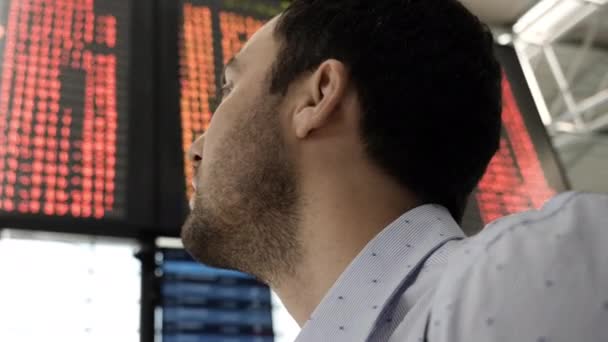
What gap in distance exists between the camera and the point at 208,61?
1.94 m

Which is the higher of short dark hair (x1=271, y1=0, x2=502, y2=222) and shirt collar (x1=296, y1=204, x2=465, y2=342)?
short dark hair (x1=271, y1=0, x2=502, y2=222)

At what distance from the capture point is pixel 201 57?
6.34ft

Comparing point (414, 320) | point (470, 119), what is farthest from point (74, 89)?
point (414, 320)

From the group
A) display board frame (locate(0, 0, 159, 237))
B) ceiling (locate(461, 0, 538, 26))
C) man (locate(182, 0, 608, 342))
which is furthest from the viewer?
ceiling (locate(461, 0, 538, 26))

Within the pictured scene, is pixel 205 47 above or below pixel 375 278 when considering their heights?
above

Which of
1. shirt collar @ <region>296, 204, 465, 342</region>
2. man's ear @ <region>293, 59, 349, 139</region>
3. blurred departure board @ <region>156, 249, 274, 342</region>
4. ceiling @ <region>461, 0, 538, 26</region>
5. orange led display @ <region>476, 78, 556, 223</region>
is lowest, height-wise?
blurred departure board @ <region>156, 249, 274, 342</region>

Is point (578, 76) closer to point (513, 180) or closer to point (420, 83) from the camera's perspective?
point (513, 180)

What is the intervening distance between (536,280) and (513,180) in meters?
1.84

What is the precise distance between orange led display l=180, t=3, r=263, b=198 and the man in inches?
32.5

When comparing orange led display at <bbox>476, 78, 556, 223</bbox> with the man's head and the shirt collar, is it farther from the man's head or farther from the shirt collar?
the shirt collar

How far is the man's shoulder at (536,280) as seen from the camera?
1.13 ft

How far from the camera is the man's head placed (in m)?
0.77

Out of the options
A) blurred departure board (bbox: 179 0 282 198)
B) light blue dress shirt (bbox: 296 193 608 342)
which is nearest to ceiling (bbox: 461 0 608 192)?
blurred departure board (bbox: 179 0 282 198)

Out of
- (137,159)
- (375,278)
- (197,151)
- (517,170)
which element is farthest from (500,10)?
(375,278)
